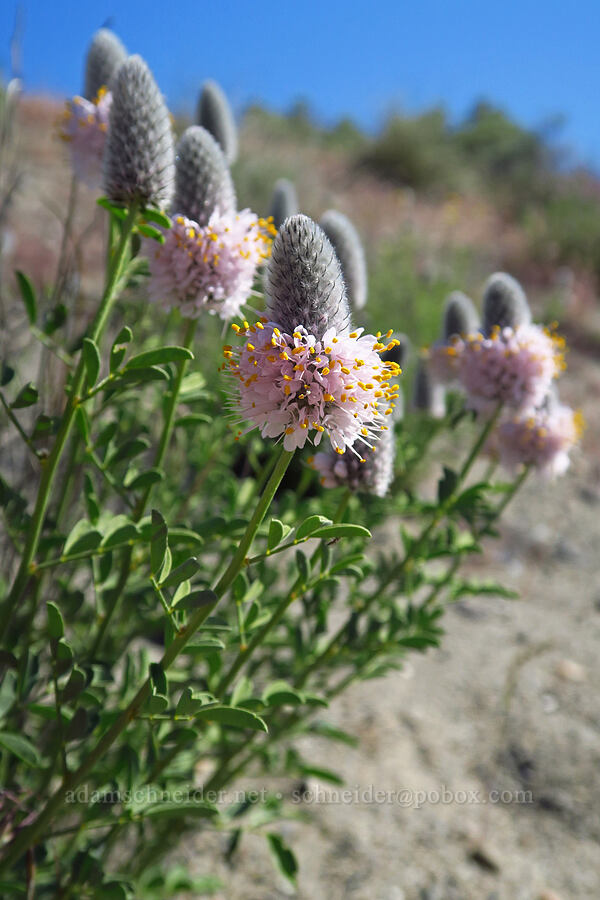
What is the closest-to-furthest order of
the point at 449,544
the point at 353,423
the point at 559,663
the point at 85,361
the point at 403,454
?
the point at 353,423 < the point at 85,361 < the point at 449,544 < the point at 403,454 < the point at 559,663

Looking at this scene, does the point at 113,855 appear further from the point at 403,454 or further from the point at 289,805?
the point at 403,454

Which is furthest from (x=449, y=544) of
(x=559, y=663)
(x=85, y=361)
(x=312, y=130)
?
(x=312, y=130)

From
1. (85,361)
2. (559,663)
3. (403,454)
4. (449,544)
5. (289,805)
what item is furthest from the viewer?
(559,663)

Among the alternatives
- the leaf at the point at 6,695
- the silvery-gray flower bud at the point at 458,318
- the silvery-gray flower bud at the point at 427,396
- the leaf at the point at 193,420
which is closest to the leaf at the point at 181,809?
the leaf at the point at 6,695

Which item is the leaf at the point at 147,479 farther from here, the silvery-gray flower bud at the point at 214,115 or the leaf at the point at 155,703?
the silvery-gray flower bud at the point at 214,115

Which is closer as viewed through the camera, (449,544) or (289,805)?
(449,544)

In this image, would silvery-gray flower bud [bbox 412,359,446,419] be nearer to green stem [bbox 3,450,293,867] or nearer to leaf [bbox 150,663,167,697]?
green stem [bbox 3,450,293,867]

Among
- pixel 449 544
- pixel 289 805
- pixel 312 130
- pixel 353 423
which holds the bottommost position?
pixel 289 805
